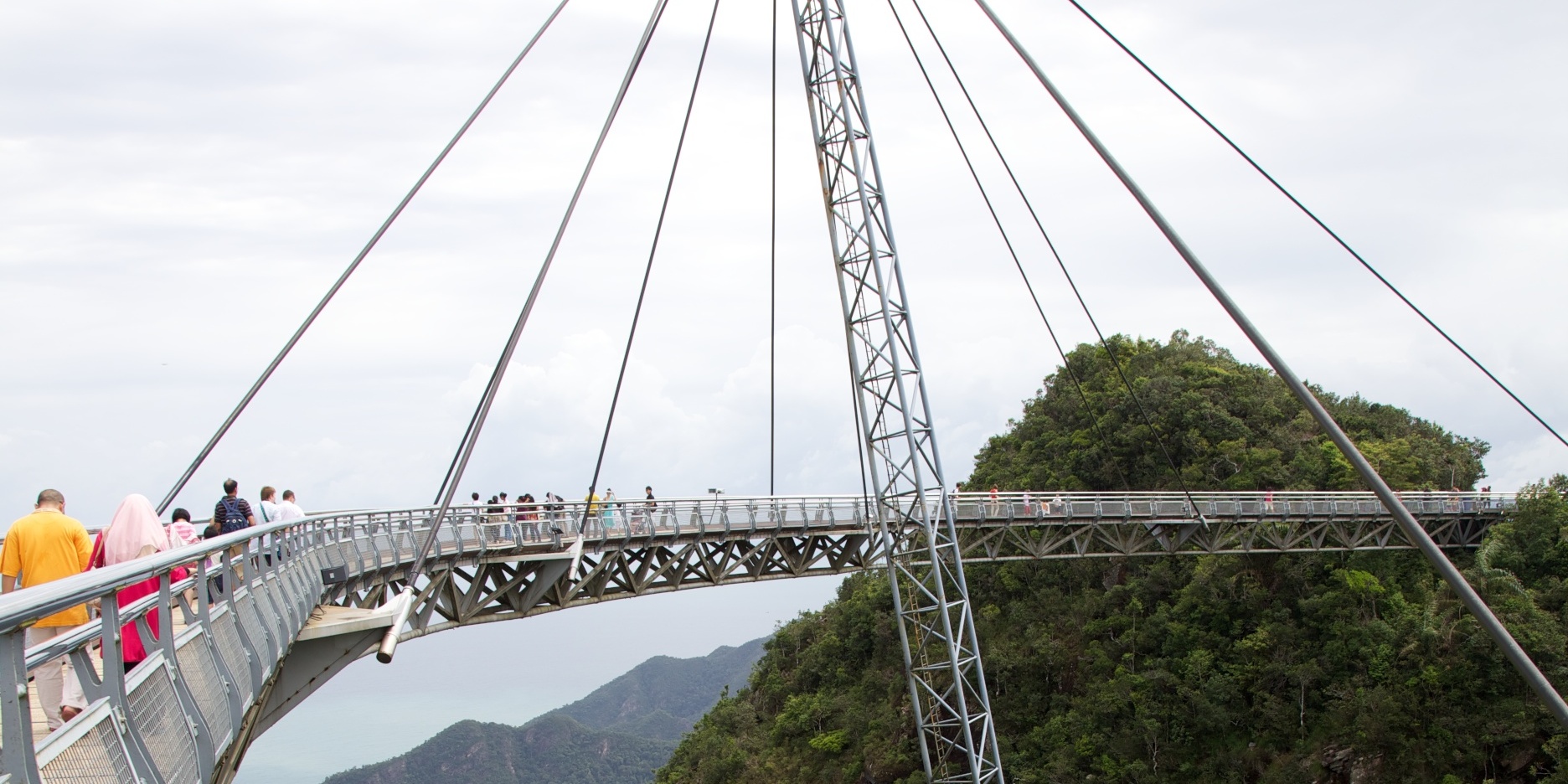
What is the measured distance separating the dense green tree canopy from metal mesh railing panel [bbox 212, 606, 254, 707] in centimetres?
3555

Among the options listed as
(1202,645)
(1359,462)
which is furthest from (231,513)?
(1202,645)

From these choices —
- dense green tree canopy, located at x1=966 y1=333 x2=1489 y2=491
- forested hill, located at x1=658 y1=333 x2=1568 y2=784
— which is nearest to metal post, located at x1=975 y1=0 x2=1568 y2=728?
forested hill, located at x1=658 y1=333 x2=1568 y2=784

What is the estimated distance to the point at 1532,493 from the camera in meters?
35.8

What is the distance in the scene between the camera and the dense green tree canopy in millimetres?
41281

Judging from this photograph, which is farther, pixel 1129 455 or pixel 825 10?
pixel 1129 455

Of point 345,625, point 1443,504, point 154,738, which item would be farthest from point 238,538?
point 1443,504

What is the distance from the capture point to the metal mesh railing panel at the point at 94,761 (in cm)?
340

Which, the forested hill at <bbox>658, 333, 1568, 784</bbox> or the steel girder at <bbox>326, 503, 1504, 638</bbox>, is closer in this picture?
the steel girder at <bbox>326, 503, 1504, 638</bbox>

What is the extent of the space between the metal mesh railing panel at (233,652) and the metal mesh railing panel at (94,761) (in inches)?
75.7

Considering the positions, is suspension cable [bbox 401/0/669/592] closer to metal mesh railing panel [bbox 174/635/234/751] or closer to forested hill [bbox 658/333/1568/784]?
metal mesh railing panel [bbox 174/635/234/751]

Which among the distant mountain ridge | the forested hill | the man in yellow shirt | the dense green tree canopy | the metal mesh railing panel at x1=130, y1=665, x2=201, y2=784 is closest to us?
the metal mesh railing panel at x1=130, y1=665, x2=201, y2=784

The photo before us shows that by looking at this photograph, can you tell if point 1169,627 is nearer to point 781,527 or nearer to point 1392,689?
point 1392,689

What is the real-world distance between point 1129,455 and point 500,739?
9638cm

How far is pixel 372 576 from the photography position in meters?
16.0
